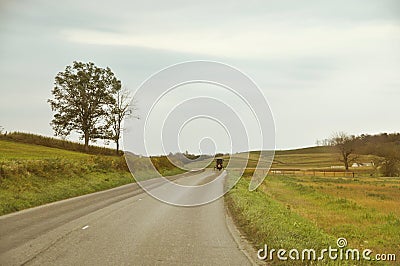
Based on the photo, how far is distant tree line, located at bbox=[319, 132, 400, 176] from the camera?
288 ft

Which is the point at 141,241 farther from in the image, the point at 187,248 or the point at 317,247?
the point at 317,247

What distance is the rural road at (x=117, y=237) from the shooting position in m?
9.30

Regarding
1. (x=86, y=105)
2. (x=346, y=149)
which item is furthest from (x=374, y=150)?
(x=86, y=105)

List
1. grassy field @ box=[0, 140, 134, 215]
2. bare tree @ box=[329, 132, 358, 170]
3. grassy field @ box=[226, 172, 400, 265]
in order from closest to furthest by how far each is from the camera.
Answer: grassy field @ box=[226, 172, 400, 265]
grassy field @ box=[0, 140, 134, 215]
bare tree @ box=[329, 132, 358, 170]

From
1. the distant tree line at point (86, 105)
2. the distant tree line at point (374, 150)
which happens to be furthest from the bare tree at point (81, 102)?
the distant tree line at point (374, 150)

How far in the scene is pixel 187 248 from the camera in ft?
34.8

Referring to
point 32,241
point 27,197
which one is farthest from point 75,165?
point 32,241

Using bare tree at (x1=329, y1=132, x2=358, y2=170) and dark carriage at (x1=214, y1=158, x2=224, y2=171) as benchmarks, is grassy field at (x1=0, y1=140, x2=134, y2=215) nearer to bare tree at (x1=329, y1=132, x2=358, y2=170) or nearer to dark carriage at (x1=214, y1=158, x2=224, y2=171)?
dark carriage at (x1=214, y1=158, x2=224, y2=171)

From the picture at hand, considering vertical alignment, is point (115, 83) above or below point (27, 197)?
above

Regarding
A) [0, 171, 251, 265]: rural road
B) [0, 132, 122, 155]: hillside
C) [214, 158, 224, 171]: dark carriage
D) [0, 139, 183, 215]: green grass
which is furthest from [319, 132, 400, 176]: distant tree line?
[0, 171, 251, 265]: rural road

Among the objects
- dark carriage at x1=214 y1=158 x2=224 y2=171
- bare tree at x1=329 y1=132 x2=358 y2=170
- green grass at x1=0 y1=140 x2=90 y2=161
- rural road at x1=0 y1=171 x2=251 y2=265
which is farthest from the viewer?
bare tree at x1=329 y1=132 x2=358 y2=170

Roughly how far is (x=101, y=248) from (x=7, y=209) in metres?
9.11

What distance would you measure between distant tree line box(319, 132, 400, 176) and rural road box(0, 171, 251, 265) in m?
76.7

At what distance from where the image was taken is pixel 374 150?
10375 cm
